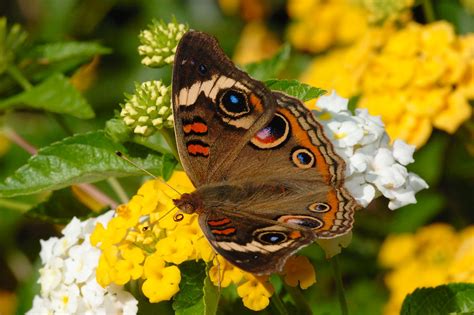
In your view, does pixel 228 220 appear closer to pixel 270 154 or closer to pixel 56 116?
pixel 270 154

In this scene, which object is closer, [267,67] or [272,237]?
[272,237]

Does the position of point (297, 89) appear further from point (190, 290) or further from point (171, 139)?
point (190, 290)

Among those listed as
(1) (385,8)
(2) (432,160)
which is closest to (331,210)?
(1) (385,8)

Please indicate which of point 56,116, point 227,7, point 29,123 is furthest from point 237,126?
point 227,7

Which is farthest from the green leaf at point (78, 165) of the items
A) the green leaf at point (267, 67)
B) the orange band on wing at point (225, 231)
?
the green leaf at point (267, 67)

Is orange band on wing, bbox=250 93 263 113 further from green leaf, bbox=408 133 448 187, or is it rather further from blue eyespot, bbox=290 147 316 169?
green leaf, bbox=408 133 448 187

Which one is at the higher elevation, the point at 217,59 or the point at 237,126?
the point at 217,59
